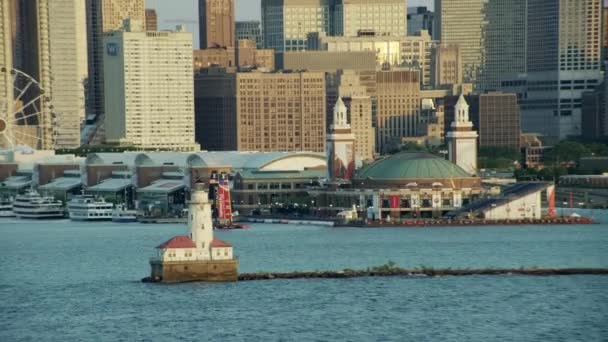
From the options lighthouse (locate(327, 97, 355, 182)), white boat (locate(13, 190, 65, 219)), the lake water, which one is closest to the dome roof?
lighthouse (locate(327, 97, 355, 182))

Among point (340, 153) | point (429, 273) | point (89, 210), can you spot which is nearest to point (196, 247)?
point (429, 273)

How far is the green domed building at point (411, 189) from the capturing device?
161000mm

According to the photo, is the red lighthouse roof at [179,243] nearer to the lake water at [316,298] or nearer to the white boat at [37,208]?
the lake water at [316,298]

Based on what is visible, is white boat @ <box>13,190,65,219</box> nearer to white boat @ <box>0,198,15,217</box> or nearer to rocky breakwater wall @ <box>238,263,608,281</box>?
white boat @ <box>0,198,15,217</box>

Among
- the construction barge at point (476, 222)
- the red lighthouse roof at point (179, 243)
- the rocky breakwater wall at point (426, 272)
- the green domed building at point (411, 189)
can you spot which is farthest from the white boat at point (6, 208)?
the red lighthouse roof at point (179, 243)

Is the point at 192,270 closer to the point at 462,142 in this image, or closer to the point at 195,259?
the point at 195,259

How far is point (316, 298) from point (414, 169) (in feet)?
226

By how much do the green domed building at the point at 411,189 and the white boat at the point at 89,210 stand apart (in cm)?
2249

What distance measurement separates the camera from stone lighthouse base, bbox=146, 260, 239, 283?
9794cm

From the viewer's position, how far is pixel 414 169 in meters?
163

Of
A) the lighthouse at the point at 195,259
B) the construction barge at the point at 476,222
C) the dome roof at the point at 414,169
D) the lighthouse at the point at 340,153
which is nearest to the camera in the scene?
the lighthouse at the point at 195,259

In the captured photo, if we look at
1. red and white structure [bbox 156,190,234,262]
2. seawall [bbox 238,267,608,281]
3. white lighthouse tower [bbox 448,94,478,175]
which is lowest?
seawall [bbox 238,267,608,281]

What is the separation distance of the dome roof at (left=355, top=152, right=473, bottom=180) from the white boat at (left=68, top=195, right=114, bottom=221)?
2391 centimetres

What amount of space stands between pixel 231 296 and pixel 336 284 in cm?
775
